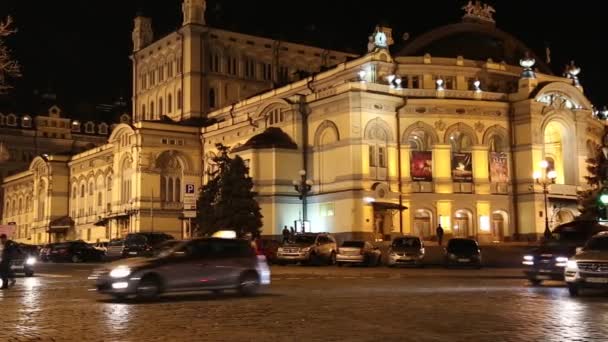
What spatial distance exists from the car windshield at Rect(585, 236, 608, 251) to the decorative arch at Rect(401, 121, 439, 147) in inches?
1513

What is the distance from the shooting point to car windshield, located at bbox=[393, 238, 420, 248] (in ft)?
136

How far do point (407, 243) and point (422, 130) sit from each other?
2104cm

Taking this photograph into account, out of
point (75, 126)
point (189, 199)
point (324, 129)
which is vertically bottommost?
point (189, 199)

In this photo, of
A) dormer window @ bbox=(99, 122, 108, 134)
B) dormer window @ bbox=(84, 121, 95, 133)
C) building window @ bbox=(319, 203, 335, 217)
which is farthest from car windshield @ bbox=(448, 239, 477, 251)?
dormer window @ bbox=(99, 122, 108, 134)

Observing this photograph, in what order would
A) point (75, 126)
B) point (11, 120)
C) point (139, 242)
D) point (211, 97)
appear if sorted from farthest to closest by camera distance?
1. point (75, 126)
2. point (11, 120)
3. point (211, 97)
4. point (139, 242)

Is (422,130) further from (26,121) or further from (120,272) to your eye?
(26,121)

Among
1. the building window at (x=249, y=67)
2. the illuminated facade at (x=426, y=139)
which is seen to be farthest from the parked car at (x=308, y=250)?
the building window at (x=249, y=67)

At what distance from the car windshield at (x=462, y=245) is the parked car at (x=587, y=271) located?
64.1 ft

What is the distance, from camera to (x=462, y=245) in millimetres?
41219

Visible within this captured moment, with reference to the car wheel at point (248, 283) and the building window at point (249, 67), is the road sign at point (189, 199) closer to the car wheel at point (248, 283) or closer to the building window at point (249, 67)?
the car wheel at point (248, 283)

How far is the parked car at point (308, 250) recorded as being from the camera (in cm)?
4212

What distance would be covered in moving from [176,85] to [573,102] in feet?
138

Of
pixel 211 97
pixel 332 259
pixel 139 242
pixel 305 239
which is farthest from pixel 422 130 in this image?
pixel 211 97

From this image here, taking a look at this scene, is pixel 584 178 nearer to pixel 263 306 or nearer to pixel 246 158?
pixel 246 158
